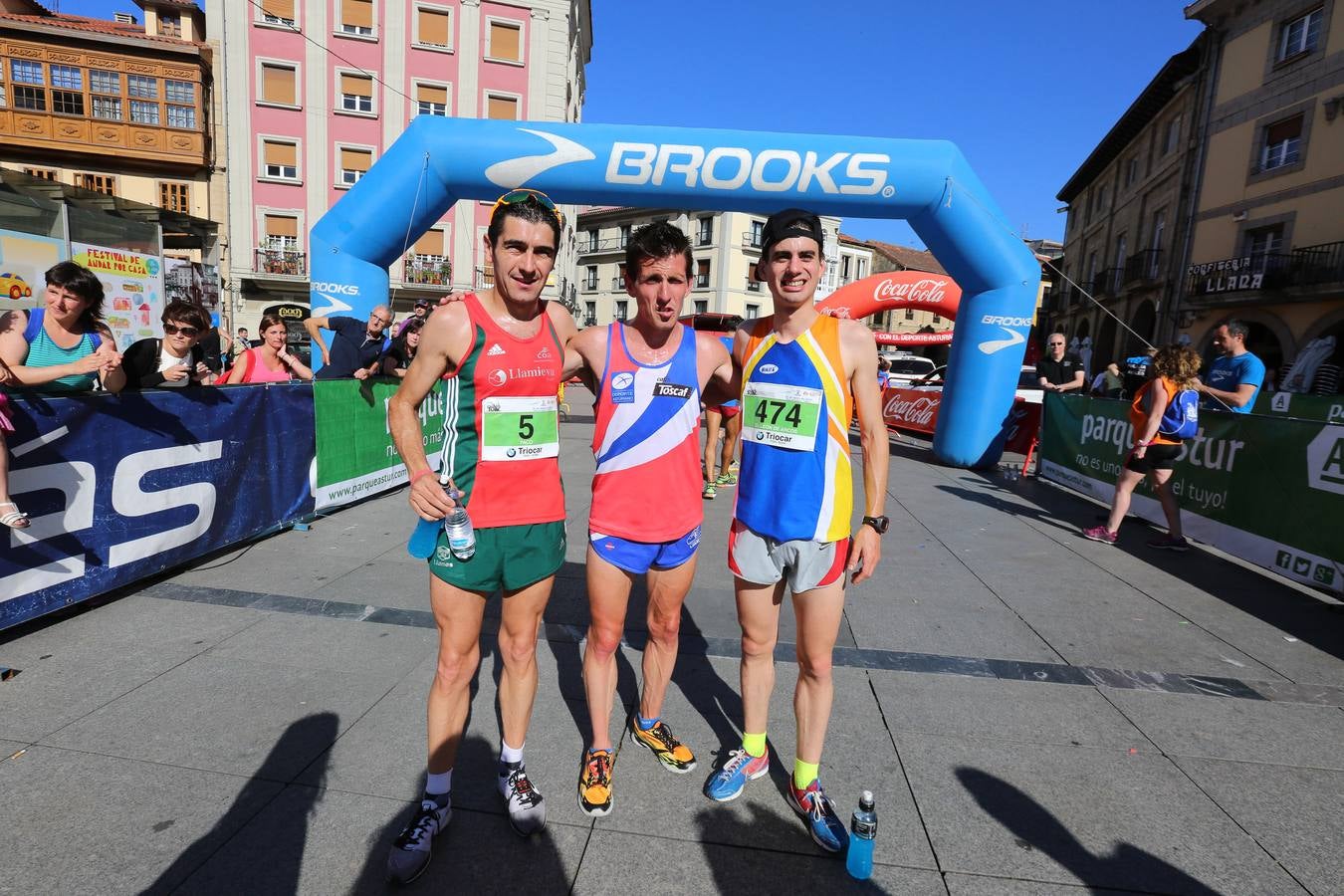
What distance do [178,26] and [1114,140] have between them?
44.2 m

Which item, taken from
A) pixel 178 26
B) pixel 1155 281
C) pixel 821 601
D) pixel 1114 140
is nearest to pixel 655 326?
pixel 821 601

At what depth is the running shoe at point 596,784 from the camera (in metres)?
2.22

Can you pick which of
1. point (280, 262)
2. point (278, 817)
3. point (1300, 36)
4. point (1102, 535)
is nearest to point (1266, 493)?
point (1102, 535)

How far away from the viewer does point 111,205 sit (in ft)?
45.5

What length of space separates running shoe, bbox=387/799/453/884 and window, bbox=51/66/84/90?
34.7m

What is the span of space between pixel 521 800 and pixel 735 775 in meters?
0.77

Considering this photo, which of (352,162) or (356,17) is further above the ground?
(356,17)

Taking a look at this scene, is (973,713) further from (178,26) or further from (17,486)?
(178,26)

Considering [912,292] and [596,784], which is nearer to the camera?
[596,784]

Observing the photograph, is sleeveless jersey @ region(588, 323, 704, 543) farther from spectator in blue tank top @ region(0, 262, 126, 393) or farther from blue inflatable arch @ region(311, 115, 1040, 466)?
blue inflatable arch @ region(311, 115, 1040, 466)

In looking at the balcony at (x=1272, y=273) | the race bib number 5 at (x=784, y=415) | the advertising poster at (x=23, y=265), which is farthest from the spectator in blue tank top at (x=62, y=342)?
the balcony at (x=1272, y=273)

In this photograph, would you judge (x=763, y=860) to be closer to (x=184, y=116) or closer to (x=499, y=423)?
(x=499, y=423)

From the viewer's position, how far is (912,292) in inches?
495

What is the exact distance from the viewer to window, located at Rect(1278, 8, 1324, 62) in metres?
17.8
